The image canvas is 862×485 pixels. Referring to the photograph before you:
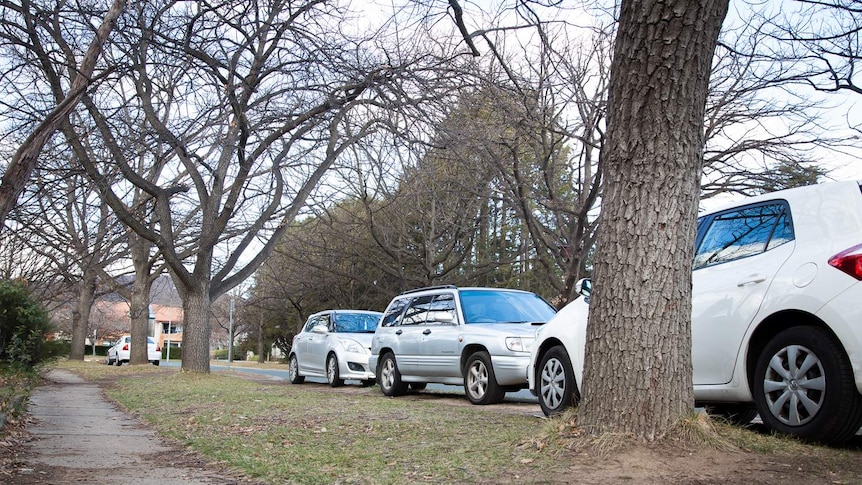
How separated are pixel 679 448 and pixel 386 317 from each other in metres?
9.74

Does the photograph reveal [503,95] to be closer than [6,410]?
No

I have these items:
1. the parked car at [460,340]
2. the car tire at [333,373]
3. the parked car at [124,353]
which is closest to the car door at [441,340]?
the parked car at [460,340]

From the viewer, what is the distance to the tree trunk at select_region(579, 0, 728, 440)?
507 centimetres

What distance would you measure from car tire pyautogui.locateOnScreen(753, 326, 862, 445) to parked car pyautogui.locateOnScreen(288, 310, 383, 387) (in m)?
11.0

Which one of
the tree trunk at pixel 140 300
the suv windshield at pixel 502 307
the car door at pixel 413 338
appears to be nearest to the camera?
the suv windshield at pixel 502 307

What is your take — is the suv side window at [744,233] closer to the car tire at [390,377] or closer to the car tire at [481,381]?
the car tire at [481,381]

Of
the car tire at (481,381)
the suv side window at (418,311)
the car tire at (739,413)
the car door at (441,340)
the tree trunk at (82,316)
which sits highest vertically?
the tree trunk at (82,316)

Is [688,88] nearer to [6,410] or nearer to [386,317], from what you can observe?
[6,410]

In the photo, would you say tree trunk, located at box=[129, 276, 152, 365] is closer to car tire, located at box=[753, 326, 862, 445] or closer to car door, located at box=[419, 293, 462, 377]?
car door, located at box=[419, 293, 462, 377]

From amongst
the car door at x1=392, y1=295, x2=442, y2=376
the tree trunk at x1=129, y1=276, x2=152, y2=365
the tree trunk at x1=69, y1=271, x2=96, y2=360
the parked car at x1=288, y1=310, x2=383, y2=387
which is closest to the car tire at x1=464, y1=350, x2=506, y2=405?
the car door at x1=392, y1=295, x2=442, y2=376

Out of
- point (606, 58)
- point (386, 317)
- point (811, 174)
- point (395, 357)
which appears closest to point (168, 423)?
point (395, 357)

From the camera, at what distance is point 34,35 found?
30.9 feet

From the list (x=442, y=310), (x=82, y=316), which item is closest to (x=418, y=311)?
(x=442, y=310)

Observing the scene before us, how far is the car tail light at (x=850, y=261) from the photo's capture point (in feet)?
17.0
